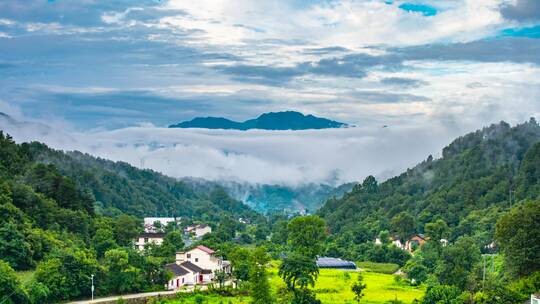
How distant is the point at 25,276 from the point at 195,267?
18300mm

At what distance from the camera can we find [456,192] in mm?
98438

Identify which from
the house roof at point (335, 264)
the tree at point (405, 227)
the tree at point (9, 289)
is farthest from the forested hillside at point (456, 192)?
the tree at point (9, 289)

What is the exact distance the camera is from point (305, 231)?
54.3 metres

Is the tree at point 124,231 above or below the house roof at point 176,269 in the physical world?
above

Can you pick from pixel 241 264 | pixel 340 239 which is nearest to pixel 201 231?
pixel 340 239

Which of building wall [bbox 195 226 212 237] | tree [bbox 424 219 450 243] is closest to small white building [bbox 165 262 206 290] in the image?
tree [bbox 424 219 450 243]

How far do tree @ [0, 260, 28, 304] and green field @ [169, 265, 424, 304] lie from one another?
34.5 ft

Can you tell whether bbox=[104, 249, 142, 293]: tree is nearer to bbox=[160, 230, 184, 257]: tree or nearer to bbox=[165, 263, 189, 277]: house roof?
bbox=[165, 263, 189, 277]: house roof

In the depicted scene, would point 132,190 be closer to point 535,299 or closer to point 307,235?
point 307,235

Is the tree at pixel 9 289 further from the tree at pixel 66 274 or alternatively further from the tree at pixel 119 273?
Result: the tree at pixel 119 273

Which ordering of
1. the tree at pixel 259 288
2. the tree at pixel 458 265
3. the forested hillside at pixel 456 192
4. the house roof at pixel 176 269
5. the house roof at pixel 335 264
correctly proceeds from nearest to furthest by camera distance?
1. the tree at pixel 259 288
2. the tree at pixel 458 265
3. the house roof at pixel 176 269
4. the house roof at pixel 335 264
5. the forested hillside at pixel 456 192

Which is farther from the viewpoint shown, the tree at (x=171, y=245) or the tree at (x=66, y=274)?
the tree at (x=171, y=245)

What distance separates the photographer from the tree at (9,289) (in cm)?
4059

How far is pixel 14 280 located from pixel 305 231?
2036cm
